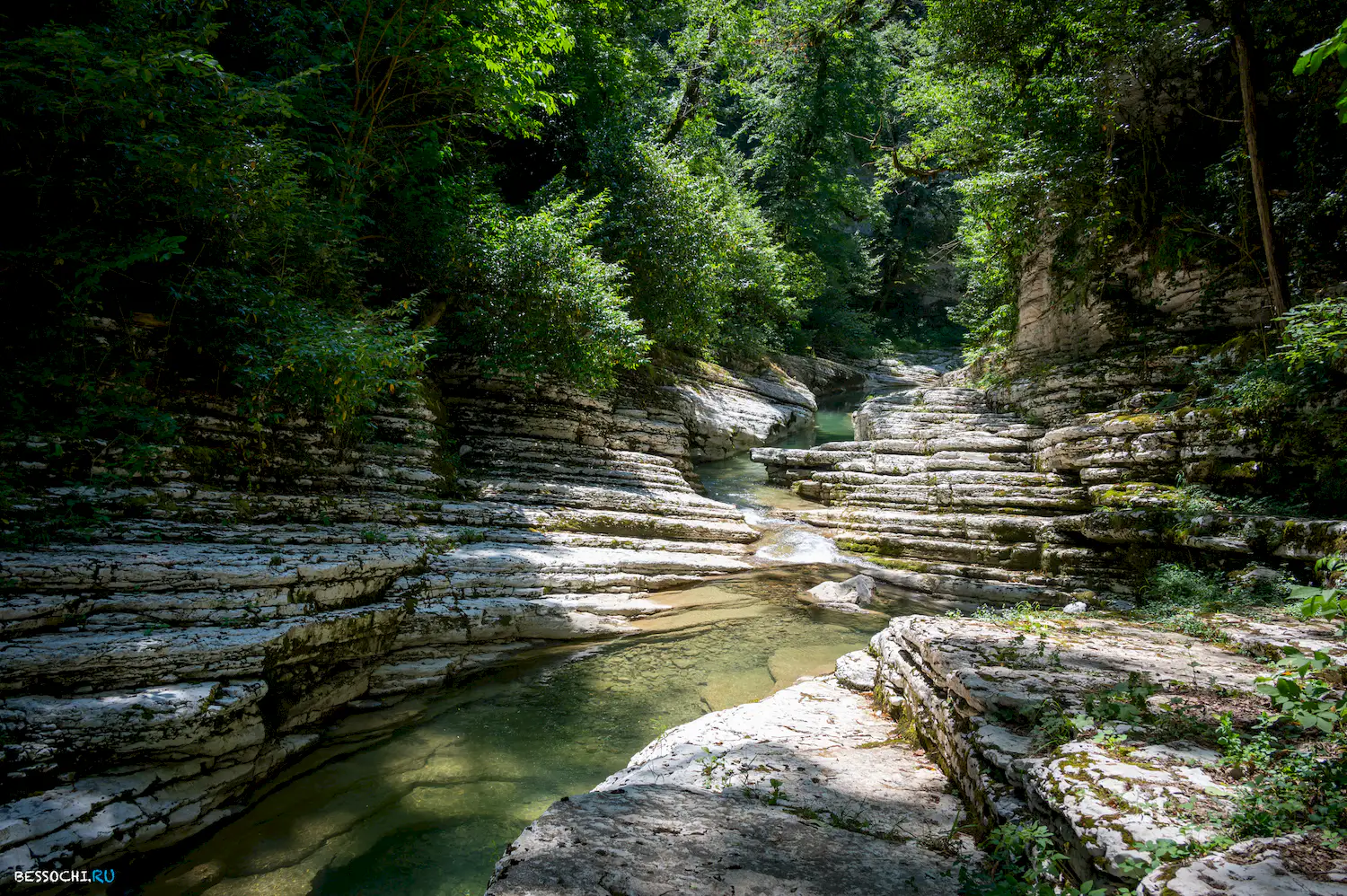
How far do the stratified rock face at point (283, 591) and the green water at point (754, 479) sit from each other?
92.8 inches

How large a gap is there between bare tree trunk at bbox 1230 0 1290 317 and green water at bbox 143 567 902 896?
749 cm

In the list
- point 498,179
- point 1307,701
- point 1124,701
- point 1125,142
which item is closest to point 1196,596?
point 1124,701

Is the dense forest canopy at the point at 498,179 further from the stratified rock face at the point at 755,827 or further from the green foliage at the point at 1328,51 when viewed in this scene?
the stratified rock face at the point at 755,827

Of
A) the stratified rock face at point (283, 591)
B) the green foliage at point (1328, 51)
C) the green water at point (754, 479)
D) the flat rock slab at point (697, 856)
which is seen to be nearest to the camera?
the green foliage at point (1328, 51)

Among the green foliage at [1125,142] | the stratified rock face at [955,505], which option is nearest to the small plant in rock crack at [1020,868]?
the stratified rock face at [955,505]

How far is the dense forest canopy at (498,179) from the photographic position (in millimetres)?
4914

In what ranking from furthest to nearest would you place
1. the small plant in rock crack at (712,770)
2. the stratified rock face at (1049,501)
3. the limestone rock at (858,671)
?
the stratified rock face at (1049,501) < the limestone rock at (858,671) < the small plant in rock crack at (712,770)

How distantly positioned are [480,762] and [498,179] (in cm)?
1377

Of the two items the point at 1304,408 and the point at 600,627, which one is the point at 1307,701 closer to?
the point at 600,627

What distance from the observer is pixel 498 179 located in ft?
47.4

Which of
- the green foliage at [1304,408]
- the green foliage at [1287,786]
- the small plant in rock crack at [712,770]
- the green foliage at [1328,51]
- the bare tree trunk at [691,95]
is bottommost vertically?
the small plant in rock crack at [712,770]

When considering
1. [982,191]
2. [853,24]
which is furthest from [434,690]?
[853,24]

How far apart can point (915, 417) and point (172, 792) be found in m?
14.1

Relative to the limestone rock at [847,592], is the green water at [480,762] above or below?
below
